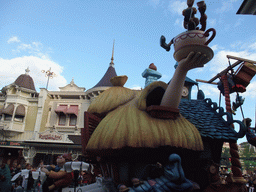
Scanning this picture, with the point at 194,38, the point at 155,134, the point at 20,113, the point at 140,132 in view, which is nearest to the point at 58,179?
the point at 140,132

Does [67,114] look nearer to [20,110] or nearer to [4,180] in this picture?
[20,110]

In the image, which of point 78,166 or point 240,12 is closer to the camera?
point 78,166

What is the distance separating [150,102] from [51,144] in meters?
13.3

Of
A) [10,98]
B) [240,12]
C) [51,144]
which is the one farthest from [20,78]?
[240,12]

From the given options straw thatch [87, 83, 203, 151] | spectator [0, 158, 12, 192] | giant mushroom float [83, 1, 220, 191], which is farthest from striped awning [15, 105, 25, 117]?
straw thatch [87, 83, 203, 151]

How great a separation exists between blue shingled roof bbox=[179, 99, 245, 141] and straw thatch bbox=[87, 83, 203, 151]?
2.70 ft

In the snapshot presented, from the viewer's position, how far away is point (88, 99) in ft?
61.7

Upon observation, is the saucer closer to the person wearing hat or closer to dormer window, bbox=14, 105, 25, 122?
the person wearing hat

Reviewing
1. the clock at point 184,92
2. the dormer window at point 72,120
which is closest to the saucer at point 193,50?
the clock at point 184,92

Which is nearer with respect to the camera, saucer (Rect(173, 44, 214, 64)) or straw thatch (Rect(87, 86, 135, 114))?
saucer (Rect(173, 44, 214, 64))

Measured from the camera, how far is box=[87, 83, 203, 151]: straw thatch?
133 inches

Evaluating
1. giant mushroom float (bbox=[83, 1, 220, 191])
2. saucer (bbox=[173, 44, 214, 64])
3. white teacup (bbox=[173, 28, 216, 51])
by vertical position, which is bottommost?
giant mushroom float (bbox=[83, 1, 220, 191])

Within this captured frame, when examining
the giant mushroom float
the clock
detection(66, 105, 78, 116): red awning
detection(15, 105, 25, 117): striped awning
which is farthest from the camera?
detection(15, 105, 25, 117): striped awning

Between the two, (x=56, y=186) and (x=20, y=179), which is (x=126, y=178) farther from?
(x=20, y=179)
